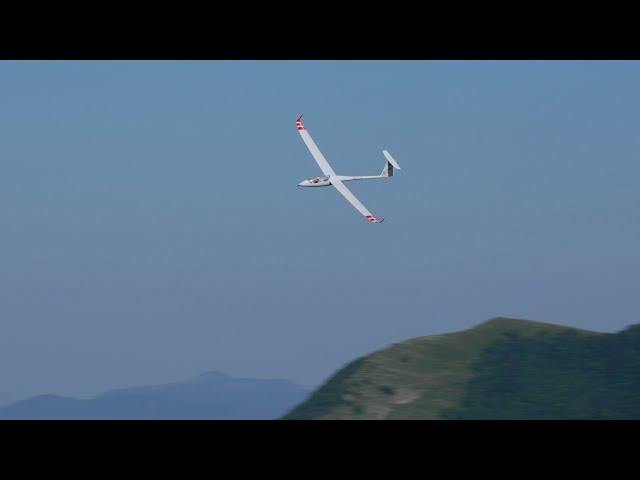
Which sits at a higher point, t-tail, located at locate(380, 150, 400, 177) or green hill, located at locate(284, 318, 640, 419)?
t-tail, located at locate(380, 150, 400, 177)

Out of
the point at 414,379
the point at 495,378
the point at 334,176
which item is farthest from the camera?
the point at 495,378

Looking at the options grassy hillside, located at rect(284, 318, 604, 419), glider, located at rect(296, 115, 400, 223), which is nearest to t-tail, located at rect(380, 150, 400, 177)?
glider, located at rect(296, 115, 400, 223)

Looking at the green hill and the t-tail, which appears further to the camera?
the green hill

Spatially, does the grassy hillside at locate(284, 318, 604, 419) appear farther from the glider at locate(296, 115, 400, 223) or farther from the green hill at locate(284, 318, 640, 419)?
the glider at locate(296, 115, 400, 223)

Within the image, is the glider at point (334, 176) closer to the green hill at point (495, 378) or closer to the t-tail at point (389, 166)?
the t-tail at point (389, 166)

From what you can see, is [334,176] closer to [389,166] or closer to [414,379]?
[389,166]

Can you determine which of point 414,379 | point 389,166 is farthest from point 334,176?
point 414,379

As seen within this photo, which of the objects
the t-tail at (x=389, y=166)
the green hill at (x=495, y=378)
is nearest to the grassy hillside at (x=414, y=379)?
the green hill at (x=495, y=378)

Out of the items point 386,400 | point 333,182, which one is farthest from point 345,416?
point 333,182

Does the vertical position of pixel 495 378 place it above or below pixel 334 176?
below
